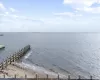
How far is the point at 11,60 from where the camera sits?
5372 cm

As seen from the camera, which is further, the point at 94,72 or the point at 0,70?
the point at 94,72

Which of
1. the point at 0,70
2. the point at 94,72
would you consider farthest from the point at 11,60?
the point at 94,72

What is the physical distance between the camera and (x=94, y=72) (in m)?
52.5

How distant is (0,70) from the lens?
4053 centimetres

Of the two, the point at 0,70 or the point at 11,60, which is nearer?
the point at 0,70

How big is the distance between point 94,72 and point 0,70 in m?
25.4

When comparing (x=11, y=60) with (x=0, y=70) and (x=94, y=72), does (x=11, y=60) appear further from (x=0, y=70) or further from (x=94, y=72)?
(x=94, y=72)

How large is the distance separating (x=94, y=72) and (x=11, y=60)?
2280cm

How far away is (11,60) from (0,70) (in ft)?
43.3
